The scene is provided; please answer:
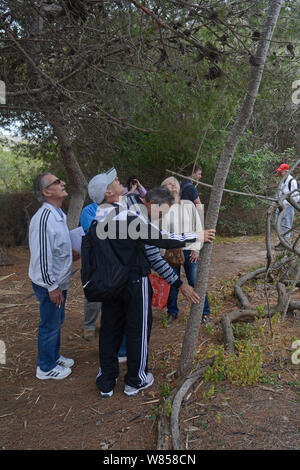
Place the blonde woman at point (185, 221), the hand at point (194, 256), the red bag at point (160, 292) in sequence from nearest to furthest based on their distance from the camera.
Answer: the red bag at point (160, 292) < the blonde woman at point (185, 221) < the hand at point (194, 256)

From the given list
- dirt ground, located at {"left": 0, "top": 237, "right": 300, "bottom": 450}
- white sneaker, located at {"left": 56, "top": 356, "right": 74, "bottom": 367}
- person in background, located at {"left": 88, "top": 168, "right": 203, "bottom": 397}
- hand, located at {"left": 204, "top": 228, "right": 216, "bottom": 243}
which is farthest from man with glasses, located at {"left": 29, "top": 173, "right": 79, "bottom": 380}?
hand, located at {"left": 204, "top": 228, "right": 216, "bottom": 243}

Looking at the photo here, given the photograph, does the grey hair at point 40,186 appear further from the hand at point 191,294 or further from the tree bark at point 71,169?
the tree bark at point 71,169

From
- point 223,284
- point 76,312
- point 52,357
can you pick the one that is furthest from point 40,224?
point 223,284

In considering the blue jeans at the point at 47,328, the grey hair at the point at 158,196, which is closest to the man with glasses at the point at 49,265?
the blue jeans at the point at 47,328

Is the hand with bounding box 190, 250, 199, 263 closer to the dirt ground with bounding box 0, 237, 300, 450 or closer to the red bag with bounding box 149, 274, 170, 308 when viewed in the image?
the red bag with bounding box 149, 274, 170, 308

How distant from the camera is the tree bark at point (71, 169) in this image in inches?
283

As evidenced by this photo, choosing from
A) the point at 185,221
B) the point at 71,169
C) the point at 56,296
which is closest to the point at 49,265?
the point at 56,296

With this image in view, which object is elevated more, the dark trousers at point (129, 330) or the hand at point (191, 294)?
the hand at point (191, 294)

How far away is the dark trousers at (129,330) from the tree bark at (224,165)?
38cm

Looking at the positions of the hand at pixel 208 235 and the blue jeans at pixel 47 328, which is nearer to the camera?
the hand at pixel 208 235

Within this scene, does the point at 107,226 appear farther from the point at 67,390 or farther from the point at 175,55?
the point at 175,55

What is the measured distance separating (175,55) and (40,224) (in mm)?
2819

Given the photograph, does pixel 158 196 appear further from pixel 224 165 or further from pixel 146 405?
pixel 146 405

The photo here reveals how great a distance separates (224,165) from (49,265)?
176 centimetres
